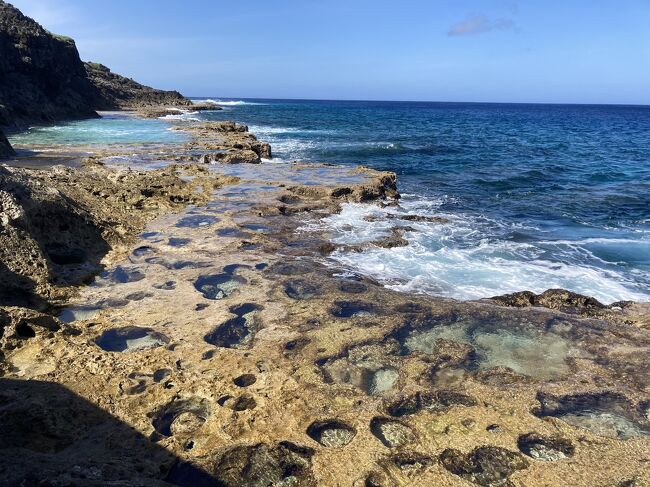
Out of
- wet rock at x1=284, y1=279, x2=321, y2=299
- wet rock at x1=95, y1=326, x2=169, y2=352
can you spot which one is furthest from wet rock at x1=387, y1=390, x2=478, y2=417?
wet rock at x1=95, y1=326, x2=169, y2=352

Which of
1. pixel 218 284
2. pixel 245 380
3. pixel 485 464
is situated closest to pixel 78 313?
pixel 218 284

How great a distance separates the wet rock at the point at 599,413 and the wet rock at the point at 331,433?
1767 mm

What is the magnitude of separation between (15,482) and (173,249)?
18.9 ft

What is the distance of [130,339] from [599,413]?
486 centimetres

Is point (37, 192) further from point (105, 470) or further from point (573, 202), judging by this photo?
point (573, 202)

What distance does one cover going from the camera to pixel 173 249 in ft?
26.3

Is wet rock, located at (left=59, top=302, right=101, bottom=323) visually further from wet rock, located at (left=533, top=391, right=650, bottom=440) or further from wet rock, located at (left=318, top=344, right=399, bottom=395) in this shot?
wet rock, located at (left=533, top=391, right=650, bottom=440)

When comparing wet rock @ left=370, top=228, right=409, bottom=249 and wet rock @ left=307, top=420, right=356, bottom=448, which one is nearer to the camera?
wet rock @ left=307, top=420, right=356, bottom=448

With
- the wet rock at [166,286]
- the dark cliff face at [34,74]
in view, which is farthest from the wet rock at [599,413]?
the dark cliff face at [34,74]

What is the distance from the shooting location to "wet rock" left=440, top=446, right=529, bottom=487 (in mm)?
3393

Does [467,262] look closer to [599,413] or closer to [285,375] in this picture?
[599,413]

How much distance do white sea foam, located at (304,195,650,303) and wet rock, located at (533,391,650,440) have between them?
314cm

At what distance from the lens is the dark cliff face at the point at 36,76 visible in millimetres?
36275

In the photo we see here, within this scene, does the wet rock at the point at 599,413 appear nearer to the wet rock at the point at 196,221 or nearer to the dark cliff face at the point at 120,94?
the wet rock at the point at 196,221
